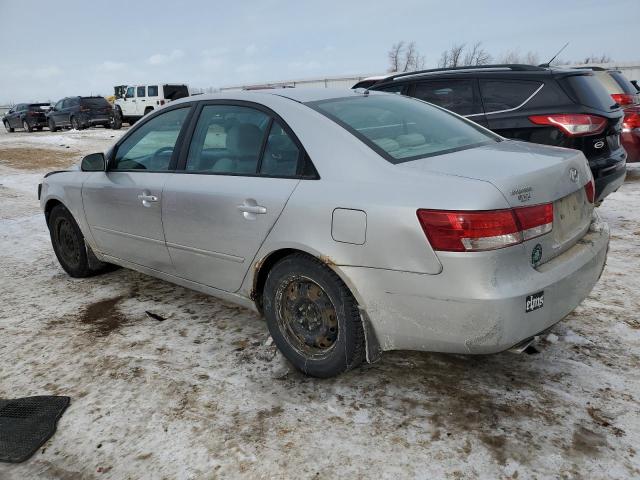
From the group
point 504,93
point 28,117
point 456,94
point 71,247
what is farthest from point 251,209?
point 28,117

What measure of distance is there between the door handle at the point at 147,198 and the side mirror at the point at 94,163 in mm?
624

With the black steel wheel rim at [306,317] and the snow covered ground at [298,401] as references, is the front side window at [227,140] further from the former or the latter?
the snow covered ground at [298,401]

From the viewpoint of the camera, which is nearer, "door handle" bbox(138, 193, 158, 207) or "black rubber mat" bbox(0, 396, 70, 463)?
"black rubber mat" bbox(0, 396, 70, 463)

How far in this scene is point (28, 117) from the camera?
2861 centimetres

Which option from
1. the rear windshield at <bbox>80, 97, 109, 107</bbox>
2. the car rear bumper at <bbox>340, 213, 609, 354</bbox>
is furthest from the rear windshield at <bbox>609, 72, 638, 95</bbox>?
the rear windshield at <bbox>80, 97, 109, 107</bbox>

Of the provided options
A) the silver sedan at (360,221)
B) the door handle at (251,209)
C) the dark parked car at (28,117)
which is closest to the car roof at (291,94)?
the silver sedan at (360,221)

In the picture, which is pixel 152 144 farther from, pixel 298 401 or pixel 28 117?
pixel 28 117

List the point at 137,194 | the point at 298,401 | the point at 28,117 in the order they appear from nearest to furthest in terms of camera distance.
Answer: the point at 298,401 < the point at 137,194 < the point at 28,117

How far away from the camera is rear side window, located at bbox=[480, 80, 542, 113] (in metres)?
5.45

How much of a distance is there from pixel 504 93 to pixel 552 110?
60cm

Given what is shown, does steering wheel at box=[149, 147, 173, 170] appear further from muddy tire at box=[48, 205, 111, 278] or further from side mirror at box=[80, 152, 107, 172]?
muddy tire at box=[48, 205, 111, 278]

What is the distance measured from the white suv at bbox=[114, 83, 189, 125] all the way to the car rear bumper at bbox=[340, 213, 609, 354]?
2483 cm

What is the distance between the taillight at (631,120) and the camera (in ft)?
25.2

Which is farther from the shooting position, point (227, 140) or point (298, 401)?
point (227, 140)
